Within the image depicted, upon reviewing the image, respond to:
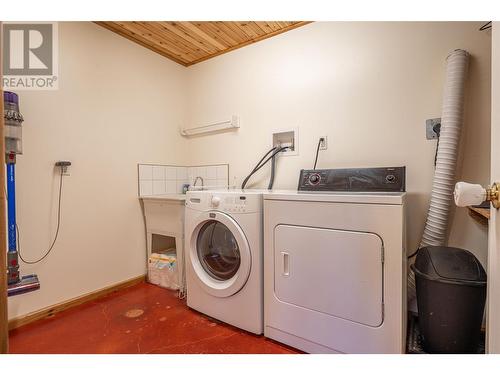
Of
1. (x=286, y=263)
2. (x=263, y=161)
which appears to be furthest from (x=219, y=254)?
(x=263, y=161)

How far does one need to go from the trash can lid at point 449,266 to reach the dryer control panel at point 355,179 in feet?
1.43

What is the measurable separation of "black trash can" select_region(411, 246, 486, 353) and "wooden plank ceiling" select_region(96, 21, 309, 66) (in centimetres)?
197

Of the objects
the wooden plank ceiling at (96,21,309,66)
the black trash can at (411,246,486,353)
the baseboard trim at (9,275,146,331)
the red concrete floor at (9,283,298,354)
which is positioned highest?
the wooden plank ceiling at (96,21,309,66)

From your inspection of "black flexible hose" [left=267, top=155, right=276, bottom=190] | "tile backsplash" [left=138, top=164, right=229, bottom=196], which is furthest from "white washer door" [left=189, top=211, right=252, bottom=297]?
"tile backsplash" [left=138, top=164, right=229, bottom=196]

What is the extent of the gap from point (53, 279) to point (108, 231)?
1.55ft

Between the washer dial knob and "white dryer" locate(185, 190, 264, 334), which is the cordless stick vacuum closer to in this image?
"white dryer" locate(185, 190, 264, 334)

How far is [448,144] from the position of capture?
138 centimetres

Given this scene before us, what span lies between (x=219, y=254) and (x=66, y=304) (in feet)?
3.92

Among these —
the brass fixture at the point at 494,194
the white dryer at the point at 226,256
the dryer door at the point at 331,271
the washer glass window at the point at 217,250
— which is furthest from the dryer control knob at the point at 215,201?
the brass fixture at the point at 494,194

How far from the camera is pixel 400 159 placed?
5.39ft

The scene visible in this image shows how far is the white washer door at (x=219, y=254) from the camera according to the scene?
4.83ft

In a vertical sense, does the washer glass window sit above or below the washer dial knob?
below

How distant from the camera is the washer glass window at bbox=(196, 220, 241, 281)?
64.2 inches

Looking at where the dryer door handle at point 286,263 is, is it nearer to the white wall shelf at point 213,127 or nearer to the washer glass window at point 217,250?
the washer glass window at point 217,250
